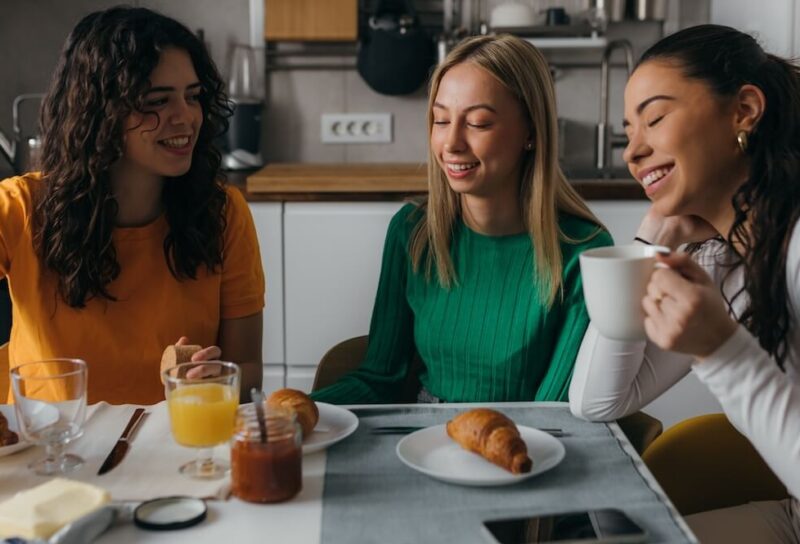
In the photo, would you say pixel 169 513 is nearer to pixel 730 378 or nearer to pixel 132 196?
pixel 730 378

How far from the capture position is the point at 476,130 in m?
1.63

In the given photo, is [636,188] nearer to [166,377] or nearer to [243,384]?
[243,384]

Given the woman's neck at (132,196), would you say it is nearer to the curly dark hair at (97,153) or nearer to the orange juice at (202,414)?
the curly dark hair at (97,153)

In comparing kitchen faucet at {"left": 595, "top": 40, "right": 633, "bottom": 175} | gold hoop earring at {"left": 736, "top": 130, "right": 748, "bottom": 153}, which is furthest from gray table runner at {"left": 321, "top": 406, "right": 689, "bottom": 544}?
kitchen faucet at {"left": 595, "top": 40, "right": 633, "bottom": 175}

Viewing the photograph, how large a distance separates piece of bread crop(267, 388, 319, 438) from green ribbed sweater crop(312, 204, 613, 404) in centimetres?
34

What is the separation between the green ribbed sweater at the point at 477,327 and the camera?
1.62 metres

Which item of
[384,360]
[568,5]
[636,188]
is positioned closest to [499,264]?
[384,360]

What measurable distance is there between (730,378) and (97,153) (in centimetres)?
103

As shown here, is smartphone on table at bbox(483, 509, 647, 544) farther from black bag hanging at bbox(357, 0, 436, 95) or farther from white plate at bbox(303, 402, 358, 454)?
black bag hanging at bbox(357, 0, 436, 95)

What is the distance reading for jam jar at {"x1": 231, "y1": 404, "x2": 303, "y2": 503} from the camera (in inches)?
39.9

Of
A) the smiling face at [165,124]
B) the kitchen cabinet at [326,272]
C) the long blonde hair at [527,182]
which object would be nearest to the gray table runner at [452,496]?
the long blonde hair at [527,182]

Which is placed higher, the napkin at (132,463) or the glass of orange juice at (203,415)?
the glass of orange juice at (203,415)

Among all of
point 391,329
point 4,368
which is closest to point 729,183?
point 391,329

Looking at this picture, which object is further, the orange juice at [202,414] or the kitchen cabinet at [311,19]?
the kitchen cabinet at [311,19]
